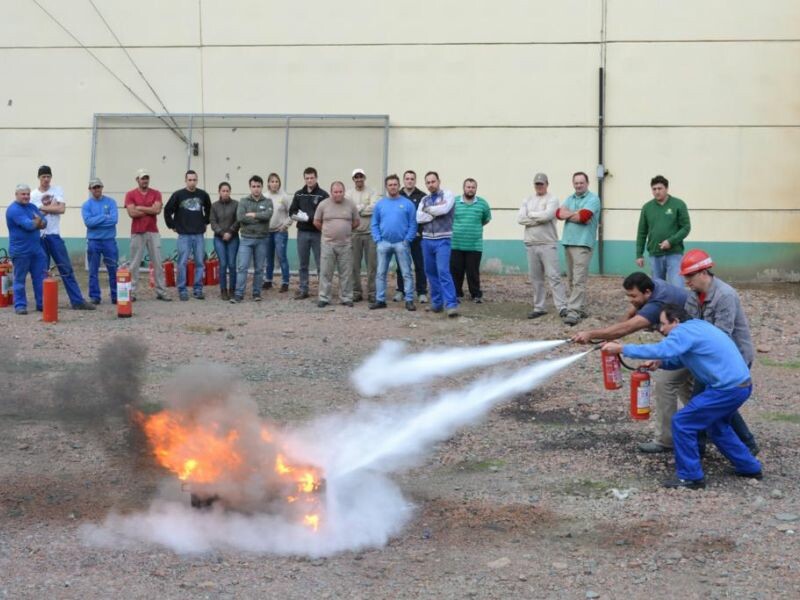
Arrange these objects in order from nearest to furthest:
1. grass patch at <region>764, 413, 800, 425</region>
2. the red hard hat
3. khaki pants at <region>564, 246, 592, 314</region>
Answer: the red hard hat, grass patch at <region>764, 413, 800, 425</region>, khaki pants at <region>564, 246, 592, 314</region>

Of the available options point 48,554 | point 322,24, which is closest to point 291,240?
point 322,24

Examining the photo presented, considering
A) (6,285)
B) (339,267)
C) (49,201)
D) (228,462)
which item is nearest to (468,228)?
(339,267)

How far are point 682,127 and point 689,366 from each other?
12.1 meters

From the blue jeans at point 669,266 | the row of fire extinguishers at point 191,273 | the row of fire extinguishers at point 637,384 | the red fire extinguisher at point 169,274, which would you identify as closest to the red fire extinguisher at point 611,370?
the row of fire extinguishers at point 637,384

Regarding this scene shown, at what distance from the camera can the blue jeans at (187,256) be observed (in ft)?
55.5

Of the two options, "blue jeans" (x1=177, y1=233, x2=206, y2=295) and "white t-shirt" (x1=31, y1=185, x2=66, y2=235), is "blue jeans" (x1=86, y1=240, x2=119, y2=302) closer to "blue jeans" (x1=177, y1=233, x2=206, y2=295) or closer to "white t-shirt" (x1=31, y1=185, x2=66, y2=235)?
"white t-shirt" (x1=31, y1=185, x2=66, y2=235)

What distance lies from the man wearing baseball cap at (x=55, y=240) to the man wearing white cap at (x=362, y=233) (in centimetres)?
413

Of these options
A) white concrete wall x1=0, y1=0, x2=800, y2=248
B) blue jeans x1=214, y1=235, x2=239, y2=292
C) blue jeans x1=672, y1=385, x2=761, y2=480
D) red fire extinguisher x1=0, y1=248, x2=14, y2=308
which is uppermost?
white concrete wall x1=0, y1=0, x2=800, y2=248

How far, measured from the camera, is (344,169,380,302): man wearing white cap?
662 inches

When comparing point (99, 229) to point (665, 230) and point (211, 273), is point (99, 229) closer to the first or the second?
point (211, 273)

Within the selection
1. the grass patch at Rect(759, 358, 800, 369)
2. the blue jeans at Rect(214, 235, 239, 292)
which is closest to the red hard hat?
the grass patch at Rect(759, 358, 800, 369)

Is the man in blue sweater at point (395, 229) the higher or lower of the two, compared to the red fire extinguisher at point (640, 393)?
higher

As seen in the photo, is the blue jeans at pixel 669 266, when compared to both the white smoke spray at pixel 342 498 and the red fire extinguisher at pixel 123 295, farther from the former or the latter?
the red fire extinguisher at pixel 123 295

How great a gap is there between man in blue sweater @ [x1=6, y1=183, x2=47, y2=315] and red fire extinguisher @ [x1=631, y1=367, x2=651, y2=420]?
379 inches
